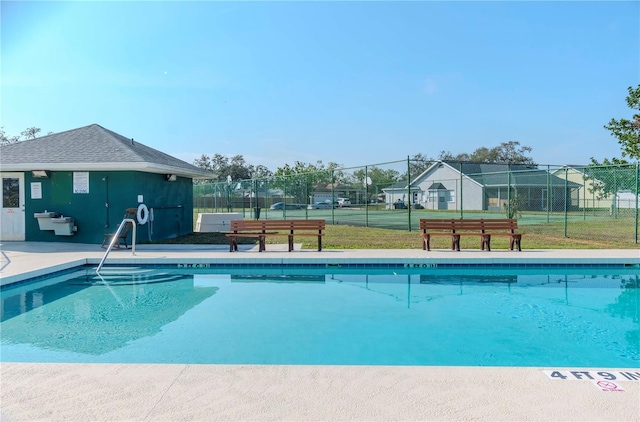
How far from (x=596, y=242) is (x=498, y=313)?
691 cm

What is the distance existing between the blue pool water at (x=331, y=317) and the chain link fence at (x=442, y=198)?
237 inches

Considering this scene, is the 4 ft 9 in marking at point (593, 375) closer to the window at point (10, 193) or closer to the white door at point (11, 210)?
the white door at point (11, 210)

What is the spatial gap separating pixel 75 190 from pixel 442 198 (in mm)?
25198

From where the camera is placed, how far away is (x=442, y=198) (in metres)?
31.1

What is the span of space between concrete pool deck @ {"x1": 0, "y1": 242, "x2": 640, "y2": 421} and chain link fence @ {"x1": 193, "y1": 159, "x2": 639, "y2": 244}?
988cm

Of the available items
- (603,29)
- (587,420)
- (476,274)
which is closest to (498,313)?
(476,274)

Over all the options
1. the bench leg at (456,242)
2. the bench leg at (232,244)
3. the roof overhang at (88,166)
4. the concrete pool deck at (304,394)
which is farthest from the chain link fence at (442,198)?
the concrete pool deck at (304,394)

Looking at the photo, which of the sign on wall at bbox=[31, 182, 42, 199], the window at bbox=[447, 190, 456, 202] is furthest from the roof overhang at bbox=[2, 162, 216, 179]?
the window at bbox=[447, 190, 456, 202]

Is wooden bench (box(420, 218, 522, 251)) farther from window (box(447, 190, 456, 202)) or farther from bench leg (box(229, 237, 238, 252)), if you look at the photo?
window (box(447, 190, 456, 202))

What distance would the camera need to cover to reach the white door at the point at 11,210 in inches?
428

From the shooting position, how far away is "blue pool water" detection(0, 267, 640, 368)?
154 inches

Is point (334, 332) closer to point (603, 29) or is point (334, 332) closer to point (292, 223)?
point (292, 223)

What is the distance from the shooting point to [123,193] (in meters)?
10.4

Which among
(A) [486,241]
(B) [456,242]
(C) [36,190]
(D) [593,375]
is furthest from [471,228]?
(C) [36,190]
